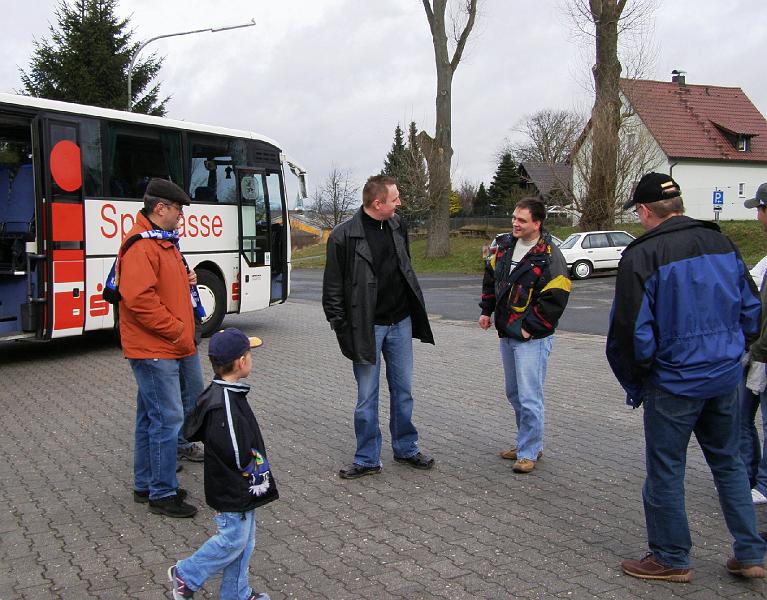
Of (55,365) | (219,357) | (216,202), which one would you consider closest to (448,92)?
(216,202)

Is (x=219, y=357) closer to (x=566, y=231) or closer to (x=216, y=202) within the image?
(x=216, y=202)

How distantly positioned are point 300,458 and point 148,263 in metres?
2.04

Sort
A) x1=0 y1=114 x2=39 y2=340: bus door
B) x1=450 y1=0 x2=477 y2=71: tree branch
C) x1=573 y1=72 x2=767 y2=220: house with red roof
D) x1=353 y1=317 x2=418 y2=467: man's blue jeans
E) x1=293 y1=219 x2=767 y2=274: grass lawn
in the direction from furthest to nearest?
1. x1=573 y1=72 x2=767 y2=220: house with red roof
2. x1=450 y1=0 x2=477 y2=71: tree branch
3. x1=293 y1=219 x2=767 y2=274: grass lawn
4. x1=0 y1=114 x2=39 y2=340: bus door
5. x1=353 y1=317 x2=418 y2=467: man's blue jeans

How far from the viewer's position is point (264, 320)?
15.4 metres

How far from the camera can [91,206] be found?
1029 cm

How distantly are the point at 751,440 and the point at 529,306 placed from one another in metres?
1.59

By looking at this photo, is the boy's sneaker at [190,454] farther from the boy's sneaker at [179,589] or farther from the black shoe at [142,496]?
the boy's sneaker at [179,589]

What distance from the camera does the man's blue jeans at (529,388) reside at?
5.28m

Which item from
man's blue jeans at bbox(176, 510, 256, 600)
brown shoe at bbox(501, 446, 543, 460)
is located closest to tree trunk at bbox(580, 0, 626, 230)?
brown shoe at bbox(501, 446, 543, 460)

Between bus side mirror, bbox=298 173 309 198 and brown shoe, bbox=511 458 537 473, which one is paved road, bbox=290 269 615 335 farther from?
brown shoe, bbox=511 458 537 473

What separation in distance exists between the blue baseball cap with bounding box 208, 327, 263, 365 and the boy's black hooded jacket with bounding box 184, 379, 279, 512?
0.39 ft

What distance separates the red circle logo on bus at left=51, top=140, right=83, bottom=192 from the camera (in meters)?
9.95

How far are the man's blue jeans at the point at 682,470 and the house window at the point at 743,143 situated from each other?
49.5 m

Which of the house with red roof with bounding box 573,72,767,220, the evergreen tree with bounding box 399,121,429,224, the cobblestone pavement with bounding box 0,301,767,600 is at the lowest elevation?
the cobblestone pavement with bounding box 0,301,767,600
